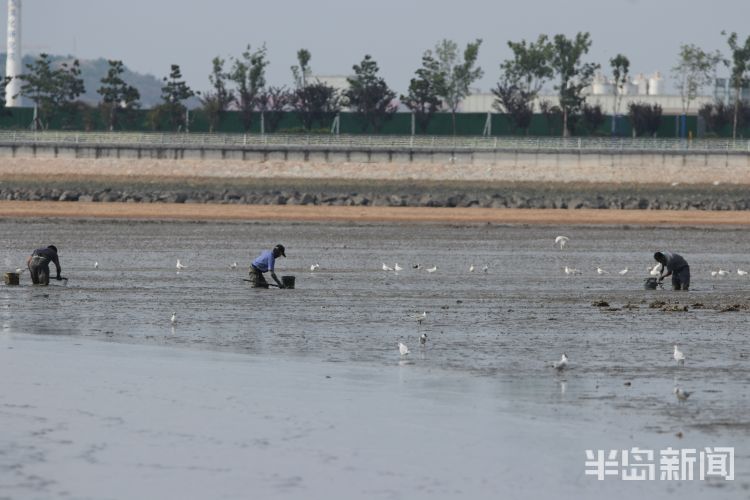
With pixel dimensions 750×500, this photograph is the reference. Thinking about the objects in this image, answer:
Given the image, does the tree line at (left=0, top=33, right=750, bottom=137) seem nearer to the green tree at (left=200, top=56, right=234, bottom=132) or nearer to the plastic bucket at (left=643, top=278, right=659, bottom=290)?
the green tree at (left=200, top=56, right=234, bottom=132)

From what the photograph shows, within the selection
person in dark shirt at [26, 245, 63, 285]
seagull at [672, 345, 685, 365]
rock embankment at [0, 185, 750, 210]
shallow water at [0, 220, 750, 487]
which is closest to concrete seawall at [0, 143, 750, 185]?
rock embankment at [0, 185, 750, 210]

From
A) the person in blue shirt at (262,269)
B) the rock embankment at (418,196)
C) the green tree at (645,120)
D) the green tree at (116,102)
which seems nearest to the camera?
the person in blue shirt at (262,269)

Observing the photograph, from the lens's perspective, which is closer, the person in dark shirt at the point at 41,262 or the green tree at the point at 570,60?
the person in dark shirt at the point at 41,262

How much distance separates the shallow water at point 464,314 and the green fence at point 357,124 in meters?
66.5

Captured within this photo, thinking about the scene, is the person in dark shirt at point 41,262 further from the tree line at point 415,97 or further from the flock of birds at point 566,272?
the tree line at point 415,97

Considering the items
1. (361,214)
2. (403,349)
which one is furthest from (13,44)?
(403,349)

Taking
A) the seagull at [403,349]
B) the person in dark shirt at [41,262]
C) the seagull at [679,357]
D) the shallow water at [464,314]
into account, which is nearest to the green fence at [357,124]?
the shallow water at [464,314]

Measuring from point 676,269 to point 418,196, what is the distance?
45197mm

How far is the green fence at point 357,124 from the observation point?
11469cm

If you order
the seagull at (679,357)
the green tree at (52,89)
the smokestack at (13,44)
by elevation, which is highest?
the smokestack at (13,44)

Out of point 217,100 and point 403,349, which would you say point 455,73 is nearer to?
point 217,100

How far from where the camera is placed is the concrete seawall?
3457 inches

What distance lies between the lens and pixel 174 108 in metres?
117

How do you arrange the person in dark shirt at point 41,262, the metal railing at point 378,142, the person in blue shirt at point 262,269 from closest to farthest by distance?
1. the person in blue shirt at point 262,269
2. the person in dark shirt at point 41,262
3. the metal railing at point 378,142
